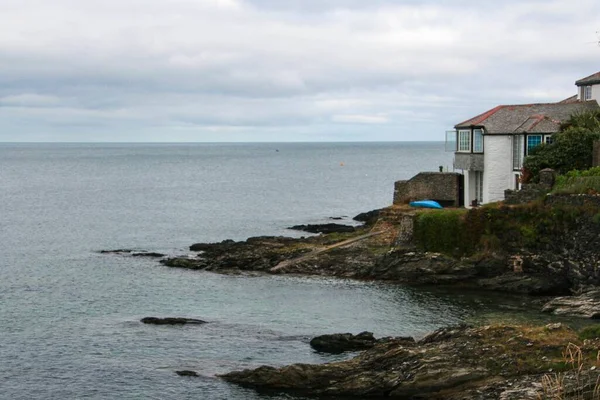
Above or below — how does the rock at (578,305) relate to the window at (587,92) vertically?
below

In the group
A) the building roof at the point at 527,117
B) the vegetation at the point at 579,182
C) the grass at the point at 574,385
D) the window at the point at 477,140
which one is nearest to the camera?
the grass at the point at 574,385

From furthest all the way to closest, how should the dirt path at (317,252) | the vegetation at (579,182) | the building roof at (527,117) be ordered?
the building roof at (527,117) → the dirt path at (317,252) → the vegetation at (579,182)

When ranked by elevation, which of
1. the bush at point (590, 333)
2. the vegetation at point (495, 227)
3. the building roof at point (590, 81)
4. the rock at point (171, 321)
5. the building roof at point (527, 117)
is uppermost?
the building roof at point (590, 81)

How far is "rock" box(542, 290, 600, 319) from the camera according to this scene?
51812mm

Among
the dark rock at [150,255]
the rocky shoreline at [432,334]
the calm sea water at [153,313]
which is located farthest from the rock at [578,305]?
the dark rock at [150,255]

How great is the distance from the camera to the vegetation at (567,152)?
6900cm

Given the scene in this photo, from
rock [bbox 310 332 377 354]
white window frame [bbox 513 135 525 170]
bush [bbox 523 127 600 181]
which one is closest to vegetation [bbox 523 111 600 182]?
bush [bbox 523 127 600 181]

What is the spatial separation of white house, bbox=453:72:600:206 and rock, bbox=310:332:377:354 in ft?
103

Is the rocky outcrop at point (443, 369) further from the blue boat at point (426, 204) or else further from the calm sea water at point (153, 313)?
the blue boat at point (426, 204)


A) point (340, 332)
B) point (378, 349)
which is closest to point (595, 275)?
point (340, 332)

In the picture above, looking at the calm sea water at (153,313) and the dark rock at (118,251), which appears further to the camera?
the dark rock at (118,251)

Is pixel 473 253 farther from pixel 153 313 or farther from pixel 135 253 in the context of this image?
pixel 135 253

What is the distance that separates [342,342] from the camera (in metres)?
46.9

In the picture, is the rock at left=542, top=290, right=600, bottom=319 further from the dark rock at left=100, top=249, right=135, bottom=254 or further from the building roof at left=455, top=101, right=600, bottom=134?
the dark rock at left=100, top=249, right=135, bottom=254
